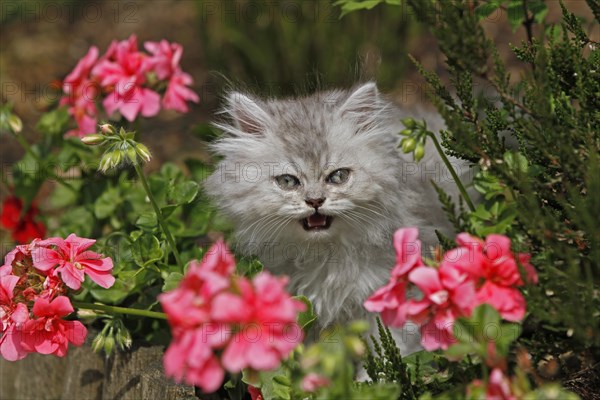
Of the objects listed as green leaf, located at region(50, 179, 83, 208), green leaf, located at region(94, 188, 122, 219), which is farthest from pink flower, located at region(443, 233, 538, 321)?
green leaf, located at region(50, 179, 83, 208)

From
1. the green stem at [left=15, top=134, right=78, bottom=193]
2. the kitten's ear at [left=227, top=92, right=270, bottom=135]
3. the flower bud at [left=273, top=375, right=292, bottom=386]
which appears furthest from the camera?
the green stem at [left=15, top=134, right=78, bottom=193]

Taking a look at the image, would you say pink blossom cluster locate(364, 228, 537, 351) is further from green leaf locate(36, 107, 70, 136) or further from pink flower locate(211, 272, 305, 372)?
green leaf locate(36, 107, 70, 136)

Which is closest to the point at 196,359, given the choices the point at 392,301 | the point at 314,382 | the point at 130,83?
the point at 314,382

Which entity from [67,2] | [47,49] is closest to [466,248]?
[47,49]

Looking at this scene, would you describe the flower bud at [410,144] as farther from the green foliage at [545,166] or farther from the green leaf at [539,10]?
the green leaf at [539,10]

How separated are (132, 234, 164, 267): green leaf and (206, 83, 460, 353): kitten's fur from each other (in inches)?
9.7

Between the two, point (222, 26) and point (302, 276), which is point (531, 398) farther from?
point (222, 26)

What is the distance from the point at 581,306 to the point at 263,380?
0.78m

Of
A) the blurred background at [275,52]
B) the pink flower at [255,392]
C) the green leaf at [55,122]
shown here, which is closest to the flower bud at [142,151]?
the pink flower at [255,392]

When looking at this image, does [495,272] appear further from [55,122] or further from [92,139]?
[55,122]

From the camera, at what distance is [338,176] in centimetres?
211

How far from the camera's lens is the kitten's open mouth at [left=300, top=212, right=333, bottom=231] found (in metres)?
2.10

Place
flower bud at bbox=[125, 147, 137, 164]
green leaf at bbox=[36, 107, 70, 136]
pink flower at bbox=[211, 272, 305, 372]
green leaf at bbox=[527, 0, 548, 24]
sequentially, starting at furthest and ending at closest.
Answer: green leaf at bbox=[36, 107, 70, 136] < green leaf at bbox=[527, 0, 548, 24] < flower bud at bbox=[125, 147, 137, 164] < pink flower at bbox=[211, 272, 305, 372]

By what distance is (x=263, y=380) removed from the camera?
1.76 metres
